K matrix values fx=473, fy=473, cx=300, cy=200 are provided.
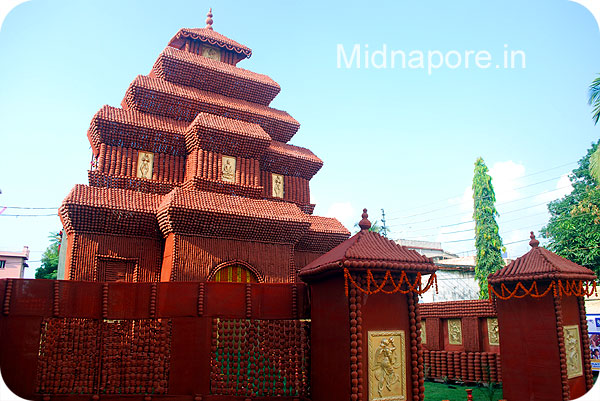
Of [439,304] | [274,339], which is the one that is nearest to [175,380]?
[274,339]

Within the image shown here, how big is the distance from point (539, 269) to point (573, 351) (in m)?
1.95

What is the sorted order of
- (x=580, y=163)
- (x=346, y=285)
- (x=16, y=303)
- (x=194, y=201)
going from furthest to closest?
(x=580, y=163)
(x=194, y=201)
(x=16, y=303)
(x=346, y=285)

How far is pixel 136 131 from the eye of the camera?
1414 centimetres

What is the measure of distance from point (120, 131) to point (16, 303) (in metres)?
6.83

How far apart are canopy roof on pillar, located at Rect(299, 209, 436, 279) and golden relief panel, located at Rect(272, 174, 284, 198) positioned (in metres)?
7.97

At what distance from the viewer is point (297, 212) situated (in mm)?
14312

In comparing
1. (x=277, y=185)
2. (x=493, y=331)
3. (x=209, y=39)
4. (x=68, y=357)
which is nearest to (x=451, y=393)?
(x=493, y=331)

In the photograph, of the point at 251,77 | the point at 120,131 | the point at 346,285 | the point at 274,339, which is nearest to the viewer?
the point at 346,285

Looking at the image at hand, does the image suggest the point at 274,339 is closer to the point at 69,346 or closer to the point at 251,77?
the point at 69,346

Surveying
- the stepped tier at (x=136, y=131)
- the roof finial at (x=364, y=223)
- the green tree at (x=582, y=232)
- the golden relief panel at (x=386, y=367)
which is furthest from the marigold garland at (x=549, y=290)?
the green tree at (x=582, y=232)

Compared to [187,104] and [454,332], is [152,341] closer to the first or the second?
[187,104]

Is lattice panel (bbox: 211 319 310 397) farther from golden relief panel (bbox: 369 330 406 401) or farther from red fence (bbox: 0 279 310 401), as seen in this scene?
golden relief panel (bbox: 369 330 406 401)

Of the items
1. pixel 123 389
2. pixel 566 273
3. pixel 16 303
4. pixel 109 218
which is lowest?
pixel 123 389

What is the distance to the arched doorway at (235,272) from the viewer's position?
42.8ft
